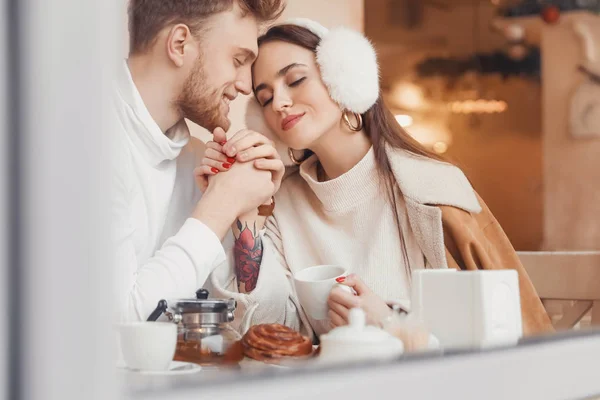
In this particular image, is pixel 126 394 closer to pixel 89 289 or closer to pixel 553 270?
pixel 89 289

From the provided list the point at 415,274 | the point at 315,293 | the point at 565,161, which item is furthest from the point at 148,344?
the point at 565,161

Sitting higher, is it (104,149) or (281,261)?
(104,149)

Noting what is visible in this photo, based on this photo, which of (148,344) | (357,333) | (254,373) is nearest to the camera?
(254,373)

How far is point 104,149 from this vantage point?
0.57 meters

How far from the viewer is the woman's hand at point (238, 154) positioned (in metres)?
1.13

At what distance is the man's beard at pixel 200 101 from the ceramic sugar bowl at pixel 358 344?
359 millimetres

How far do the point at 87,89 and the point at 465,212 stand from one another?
3.19 ft

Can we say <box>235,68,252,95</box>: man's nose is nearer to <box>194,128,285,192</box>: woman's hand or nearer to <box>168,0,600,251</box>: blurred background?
<box>194,128,285,192</box>: woman's hand

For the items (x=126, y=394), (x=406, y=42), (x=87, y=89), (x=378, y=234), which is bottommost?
(x=126, y=394)

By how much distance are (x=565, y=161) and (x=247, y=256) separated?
2.77ft

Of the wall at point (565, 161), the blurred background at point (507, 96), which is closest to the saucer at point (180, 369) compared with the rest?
the blurred background at point (507, 96)

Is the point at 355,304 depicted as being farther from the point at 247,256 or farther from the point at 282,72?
the point at 282,72

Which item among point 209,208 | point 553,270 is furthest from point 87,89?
point 553,270

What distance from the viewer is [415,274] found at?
1179 mm
